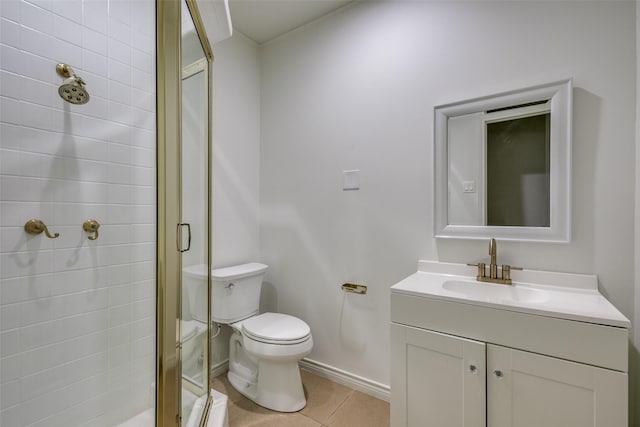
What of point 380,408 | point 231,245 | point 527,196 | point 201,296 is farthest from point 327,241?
point 527,196

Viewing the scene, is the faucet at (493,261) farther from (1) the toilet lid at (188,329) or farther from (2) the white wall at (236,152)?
(2) the white wall at (236,152)

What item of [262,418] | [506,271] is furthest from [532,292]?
[262,418]

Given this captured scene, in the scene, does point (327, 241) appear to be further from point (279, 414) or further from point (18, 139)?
point (18, 139)

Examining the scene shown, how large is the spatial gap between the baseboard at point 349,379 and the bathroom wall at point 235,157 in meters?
0.62

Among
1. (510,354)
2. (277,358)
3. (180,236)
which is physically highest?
(180,236)

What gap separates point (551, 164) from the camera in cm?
135

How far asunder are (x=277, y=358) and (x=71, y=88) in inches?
59.0

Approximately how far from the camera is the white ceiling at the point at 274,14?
6.29ft

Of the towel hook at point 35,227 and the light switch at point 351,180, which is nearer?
the towel hook at point 35,227

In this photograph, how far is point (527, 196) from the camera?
1412 millimetres

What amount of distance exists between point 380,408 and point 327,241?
1023 mm

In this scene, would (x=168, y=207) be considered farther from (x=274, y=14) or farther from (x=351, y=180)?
(x=274, y=14)

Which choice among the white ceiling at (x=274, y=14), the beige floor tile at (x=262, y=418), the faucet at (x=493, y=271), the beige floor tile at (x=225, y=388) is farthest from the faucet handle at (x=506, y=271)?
the white ceiling at (x=274, y=14)

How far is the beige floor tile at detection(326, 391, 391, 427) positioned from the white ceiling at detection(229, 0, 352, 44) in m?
2.49
